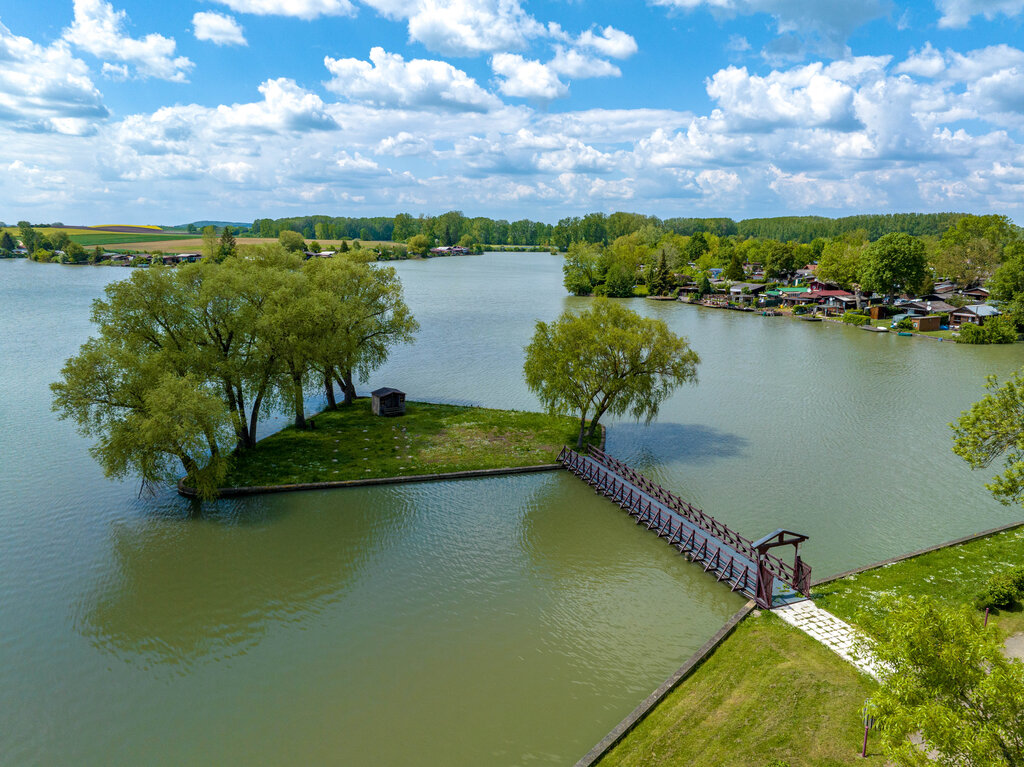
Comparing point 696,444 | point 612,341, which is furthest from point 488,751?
point 696,444

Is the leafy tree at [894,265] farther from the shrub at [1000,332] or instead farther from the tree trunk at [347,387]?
the tree trunk at [347,387]

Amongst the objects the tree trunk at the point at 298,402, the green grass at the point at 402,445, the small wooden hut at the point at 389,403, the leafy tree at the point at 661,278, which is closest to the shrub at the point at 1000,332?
the leafy tree at the point at 661,278

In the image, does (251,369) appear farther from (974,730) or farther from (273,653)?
(974,730)

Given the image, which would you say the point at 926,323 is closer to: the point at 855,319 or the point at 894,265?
the point at 855,319

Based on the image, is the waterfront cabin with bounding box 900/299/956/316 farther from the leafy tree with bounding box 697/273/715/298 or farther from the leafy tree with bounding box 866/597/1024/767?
the leafy tree with bounding box 866/597/1024/767

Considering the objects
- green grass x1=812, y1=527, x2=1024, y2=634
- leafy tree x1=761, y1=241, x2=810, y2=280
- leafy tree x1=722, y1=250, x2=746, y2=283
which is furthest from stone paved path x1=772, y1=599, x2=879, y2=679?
leafy tree x1=761, y1=241, x2=810, y2=280

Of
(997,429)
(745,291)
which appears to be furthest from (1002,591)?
(745,291)
